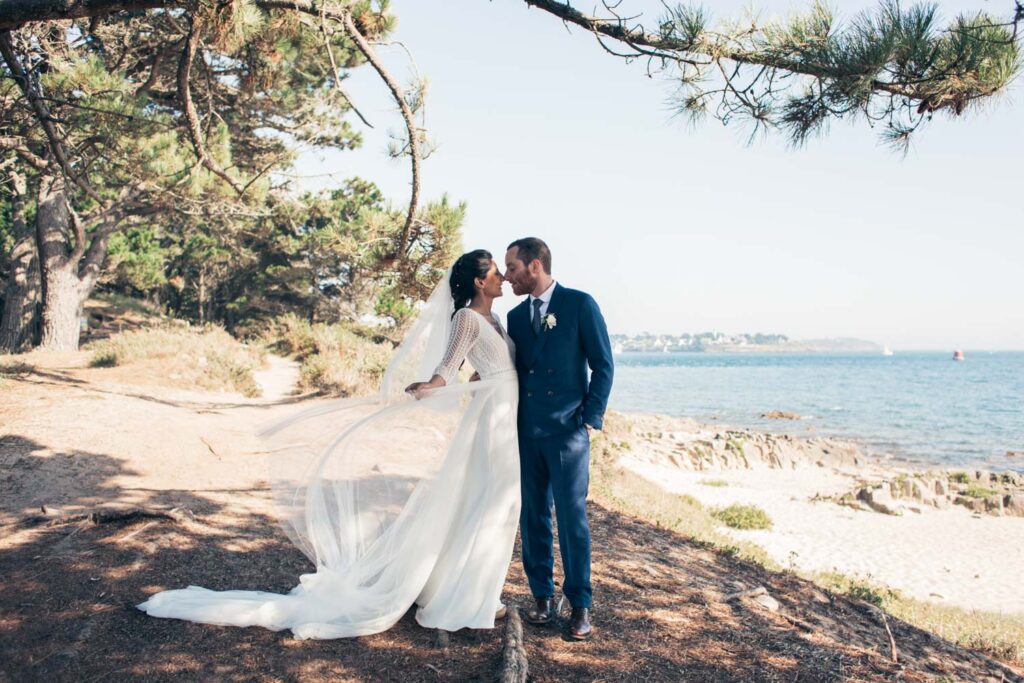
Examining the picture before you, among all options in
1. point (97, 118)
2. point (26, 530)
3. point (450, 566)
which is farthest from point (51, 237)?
point (450, 566)

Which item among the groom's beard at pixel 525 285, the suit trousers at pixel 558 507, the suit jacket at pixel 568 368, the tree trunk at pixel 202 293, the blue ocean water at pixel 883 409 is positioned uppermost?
the tree trunk at pixel 202 293

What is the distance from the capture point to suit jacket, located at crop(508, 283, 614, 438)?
414 centimetres

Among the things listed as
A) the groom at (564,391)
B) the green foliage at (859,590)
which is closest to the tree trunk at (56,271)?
the groom at (564,391)

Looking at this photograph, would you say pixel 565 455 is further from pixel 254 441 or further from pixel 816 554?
pixel 816 554

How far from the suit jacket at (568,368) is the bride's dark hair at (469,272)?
46cm

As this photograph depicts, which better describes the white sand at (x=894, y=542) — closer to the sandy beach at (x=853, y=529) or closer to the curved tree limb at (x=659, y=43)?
the sandy beach at (x=853, y=529)

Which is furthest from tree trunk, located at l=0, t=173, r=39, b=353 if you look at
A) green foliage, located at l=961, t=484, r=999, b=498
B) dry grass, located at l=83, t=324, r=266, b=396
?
green foliage, located at l=961, t=484, r=999, b=498

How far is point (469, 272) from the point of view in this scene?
14.1 ft

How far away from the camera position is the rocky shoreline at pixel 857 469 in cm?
1748

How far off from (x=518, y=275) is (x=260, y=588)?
2.77m

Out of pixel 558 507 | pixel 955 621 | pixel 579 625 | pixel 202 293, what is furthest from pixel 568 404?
pixel 202 293

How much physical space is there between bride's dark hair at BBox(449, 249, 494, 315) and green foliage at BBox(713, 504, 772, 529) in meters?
11.3

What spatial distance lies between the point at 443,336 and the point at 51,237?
601 inches

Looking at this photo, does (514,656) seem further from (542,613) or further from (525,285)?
(525,285)
